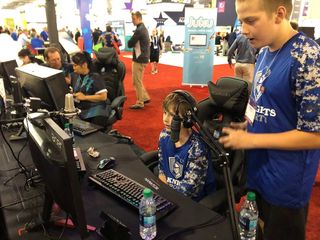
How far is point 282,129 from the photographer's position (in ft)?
3.76

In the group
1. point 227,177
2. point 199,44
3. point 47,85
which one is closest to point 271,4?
point 227,177

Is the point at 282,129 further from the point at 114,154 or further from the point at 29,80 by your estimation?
the point at 29,80

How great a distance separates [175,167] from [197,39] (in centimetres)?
555

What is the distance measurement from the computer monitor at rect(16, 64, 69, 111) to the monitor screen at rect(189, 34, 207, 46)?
209 inches

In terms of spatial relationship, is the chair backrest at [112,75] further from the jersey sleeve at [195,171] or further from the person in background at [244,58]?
the person in background at [244,58]

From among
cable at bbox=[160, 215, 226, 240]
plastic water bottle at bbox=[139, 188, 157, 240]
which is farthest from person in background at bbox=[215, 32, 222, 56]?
plastic water bottle at bbox=[139, 188, 157, 240]

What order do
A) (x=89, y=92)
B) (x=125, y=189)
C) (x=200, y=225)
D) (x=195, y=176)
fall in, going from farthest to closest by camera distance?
(x=89, y=92) → (x=195, y=176) → (x=125, y=189) → (x=200, y=225)

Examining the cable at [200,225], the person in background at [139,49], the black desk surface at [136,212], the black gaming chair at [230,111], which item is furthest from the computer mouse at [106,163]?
the person in background at [139,49]

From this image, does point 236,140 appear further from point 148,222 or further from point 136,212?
point 136,212

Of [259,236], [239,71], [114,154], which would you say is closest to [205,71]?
[239,71]

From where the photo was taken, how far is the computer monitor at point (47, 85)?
180cm

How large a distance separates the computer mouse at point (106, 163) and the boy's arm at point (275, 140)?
0.86 metres

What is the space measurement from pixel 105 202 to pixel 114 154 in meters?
0.59

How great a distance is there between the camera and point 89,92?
3.25 m
